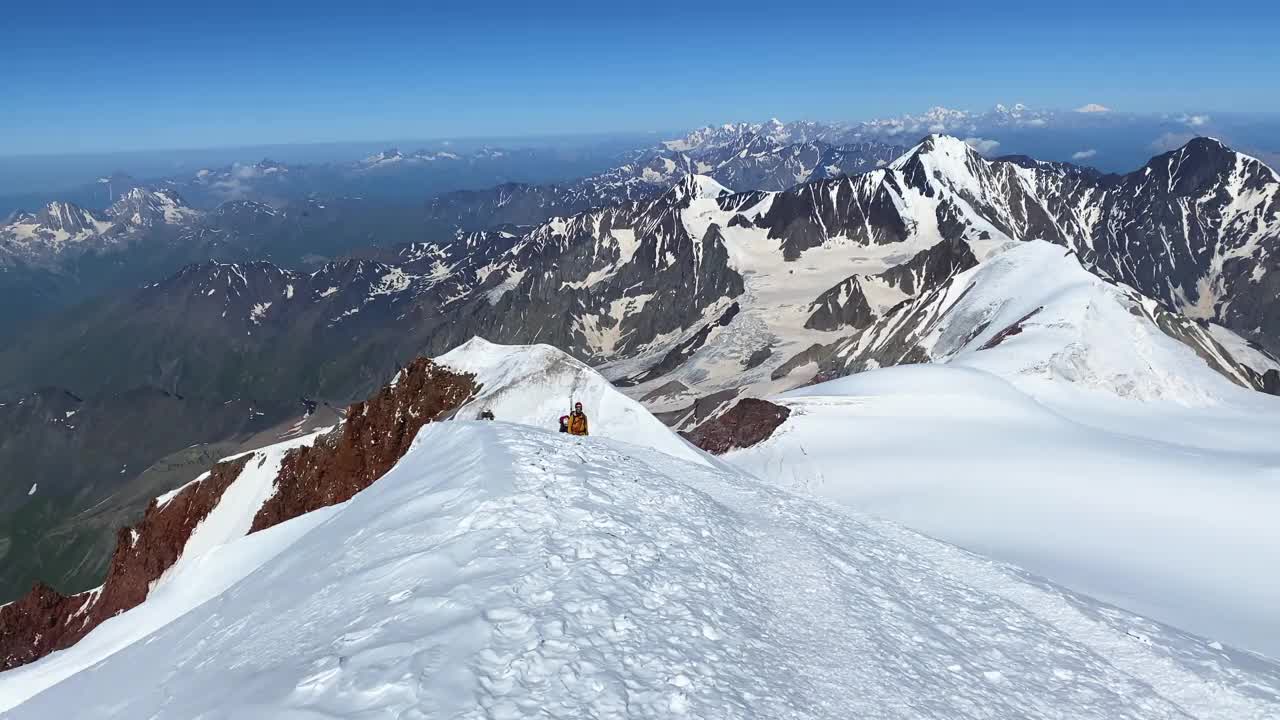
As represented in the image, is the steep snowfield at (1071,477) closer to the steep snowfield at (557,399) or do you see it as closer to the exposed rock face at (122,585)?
the steep snowfield at (557,399)

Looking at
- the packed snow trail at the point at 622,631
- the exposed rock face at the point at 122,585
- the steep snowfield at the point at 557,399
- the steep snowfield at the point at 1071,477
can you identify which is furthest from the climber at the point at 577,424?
the exposed rock face at the point at 122,585

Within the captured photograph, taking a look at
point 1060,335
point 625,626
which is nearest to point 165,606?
point 625,626

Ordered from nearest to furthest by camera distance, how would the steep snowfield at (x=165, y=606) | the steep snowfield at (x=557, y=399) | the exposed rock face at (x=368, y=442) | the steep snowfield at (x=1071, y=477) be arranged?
the steep snowfield at (x=1071, y=477)
the steep snowfield at (x=165, y=606)
the steep snowfield at (x=557, y=399)
the exposed rock face at (x=368, y=442)

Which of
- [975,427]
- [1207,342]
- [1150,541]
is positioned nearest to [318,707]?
[1150,541]

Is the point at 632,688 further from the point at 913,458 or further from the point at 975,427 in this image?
the point at 975,427

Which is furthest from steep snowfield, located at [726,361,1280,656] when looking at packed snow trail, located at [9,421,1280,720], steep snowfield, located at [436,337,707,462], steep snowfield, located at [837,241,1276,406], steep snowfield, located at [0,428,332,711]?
steep snowfield, located at [0,428,332,711]

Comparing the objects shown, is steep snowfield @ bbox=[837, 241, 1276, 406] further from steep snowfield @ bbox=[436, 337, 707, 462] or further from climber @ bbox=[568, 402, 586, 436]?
climber @ bbox=[568, 402, 586, 436]
